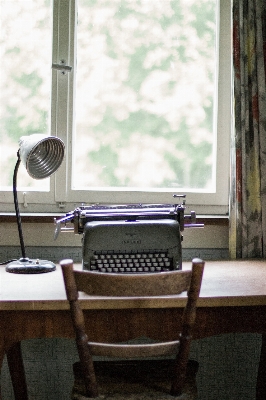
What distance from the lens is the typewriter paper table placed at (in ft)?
5.65

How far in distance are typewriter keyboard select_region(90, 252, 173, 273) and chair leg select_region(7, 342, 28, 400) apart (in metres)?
0.62

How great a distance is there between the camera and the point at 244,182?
243 centimetres

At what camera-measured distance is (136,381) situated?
180 cm

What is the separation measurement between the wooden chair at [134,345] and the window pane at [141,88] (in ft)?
Result: 3.54

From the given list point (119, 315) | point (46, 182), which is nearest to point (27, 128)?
point (46, 182)

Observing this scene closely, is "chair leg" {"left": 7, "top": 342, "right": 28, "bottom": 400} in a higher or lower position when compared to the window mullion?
lower

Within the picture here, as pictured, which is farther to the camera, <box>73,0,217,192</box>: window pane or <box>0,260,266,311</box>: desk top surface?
<box>73,0,217,192</box>: window pane

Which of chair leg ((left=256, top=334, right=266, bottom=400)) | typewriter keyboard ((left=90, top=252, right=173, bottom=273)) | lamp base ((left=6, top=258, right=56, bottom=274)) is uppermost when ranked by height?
typewriter keyboard ((left=90, top=252, right=173, bottom=273))

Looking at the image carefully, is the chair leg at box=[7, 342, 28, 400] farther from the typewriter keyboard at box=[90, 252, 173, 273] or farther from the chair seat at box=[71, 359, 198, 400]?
the typewriter keyboard at box=[90, 252, 173, 273]

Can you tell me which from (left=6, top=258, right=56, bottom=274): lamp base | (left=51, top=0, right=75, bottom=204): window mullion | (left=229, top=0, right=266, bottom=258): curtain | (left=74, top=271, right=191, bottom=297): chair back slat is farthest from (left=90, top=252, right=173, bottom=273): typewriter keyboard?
(left=51, top=0, right=75, bottom=204): window mullion

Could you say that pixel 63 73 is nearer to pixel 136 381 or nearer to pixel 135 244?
pixel 135 244

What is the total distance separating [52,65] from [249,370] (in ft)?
5.71

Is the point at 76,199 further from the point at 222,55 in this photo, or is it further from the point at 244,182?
the point at 222,55

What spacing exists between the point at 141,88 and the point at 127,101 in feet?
0.30
